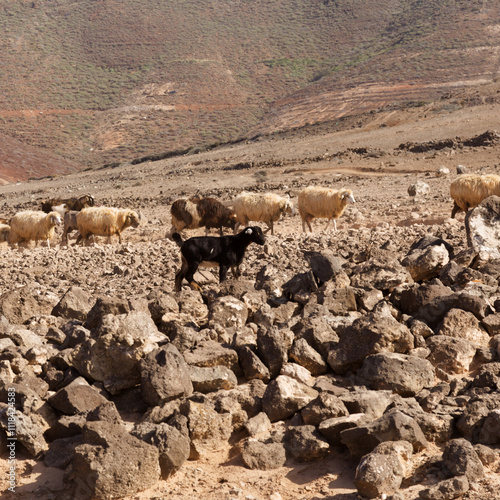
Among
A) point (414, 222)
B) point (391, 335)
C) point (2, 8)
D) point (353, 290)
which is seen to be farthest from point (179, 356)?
point (2, 8)

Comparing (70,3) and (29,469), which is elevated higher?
(70,3)

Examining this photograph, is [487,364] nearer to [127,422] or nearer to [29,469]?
[127,422]

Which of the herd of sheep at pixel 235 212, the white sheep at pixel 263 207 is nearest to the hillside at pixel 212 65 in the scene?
the herd of sheep at pixel 235 212

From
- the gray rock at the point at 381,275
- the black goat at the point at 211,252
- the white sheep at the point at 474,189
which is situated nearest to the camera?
the gray rock at the point at 381,275

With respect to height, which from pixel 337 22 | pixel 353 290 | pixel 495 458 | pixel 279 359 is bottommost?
pixel 495 458

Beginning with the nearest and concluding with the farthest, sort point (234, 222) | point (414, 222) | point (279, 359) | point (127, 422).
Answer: point (127, 422), point (279, 359), point (414, 222), point (234, 222)

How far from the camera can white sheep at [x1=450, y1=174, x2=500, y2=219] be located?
1503cm

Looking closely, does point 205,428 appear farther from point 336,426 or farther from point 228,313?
point 228,313

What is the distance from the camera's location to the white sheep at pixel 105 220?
57.6 ft

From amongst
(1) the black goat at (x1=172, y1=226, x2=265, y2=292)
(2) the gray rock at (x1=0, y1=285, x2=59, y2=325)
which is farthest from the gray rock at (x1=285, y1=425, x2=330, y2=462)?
(1) the black goat at (x1=172, y1=226, x2=265, y2=292)

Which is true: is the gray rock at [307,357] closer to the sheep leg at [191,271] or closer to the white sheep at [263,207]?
the sheep leg at [191,271]

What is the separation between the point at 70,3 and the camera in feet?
290

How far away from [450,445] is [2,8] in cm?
9286

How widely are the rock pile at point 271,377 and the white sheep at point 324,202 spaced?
8.52 metres
